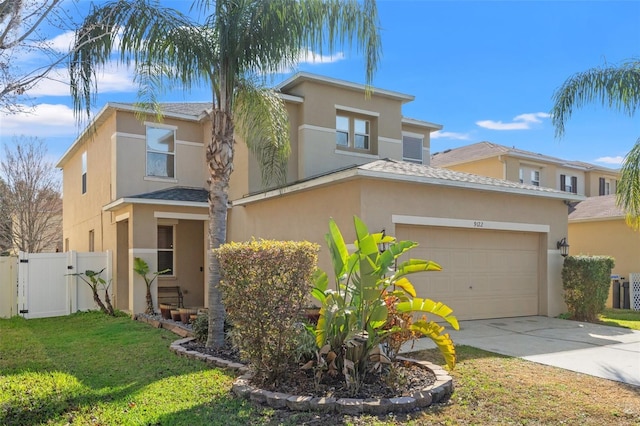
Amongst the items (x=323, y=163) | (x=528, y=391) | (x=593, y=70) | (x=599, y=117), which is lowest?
(x=528, y=391)

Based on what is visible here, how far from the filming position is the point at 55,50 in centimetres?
710

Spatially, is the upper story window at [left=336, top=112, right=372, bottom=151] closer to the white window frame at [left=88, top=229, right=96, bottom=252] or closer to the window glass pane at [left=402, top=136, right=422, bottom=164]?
the window glass pane at [left=402, top=136, right=422, bottom=164]

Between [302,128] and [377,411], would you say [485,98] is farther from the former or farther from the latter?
[377,411]

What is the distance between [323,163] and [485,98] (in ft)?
27.1

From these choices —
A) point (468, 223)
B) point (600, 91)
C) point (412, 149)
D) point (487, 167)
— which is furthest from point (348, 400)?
point (487, 167)

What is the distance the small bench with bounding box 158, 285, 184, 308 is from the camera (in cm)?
1748

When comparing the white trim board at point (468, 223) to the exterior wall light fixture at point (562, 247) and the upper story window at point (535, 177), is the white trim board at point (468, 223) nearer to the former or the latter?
the exterior wall light fixture at point (562, 247)

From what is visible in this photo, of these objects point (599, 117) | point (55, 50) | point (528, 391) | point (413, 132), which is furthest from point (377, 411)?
point (413, 132)

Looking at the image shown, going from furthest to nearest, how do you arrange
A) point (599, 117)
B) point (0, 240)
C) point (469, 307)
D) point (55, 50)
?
1. point (0, 240)
2. point (599, 117)
3. point (469, 307)
4. point (55, 50)

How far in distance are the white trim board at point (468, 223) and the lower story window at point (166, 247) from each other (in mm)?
9956

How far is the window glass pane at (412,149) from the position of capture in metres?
20.1

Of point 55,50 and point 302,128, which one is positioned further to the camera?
point 302,128

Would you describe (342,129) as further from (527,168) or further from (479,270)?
(527,168)

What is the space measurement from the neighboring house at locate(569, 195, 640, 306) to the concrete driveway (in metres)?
9.72
